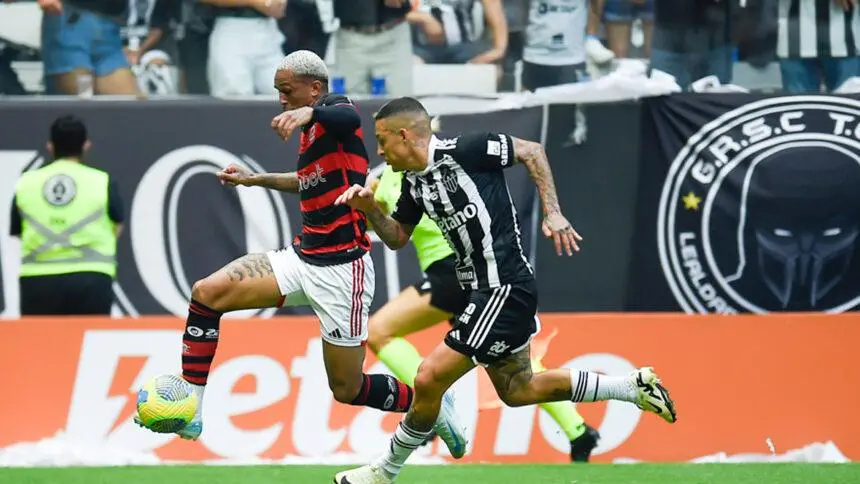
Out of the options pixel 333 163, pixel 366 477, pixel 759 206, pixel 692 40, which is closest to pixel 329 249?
pixel 333 163

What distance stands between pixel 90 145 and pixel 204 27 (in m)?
1.37

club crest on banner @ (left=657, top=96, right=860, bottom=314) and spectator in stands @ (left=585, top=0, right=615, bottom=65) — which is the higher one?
spectator in stands @ (left=585, top=0, right=615, bottom=65)

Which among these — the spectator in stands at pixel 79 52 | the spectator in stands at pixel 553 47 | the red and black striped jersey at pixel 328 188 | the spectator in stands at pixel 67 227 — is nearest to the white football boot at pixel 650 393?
the red and black striped jersey at pixel 328 188

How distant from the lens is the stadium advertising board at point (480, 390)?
395 inches

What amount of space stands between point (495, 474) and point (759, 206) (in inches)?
172

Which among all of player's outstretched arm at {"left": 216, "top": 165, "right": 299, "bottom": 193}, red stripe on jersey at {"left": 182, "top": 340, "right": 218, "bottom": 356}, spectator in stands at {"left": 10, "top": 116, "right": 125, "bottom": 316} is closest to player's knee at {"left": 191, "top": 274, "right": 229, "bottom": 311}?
red stripe on jersey at {"left": 182, "top": 340, "right": 218, "bottom": 356}

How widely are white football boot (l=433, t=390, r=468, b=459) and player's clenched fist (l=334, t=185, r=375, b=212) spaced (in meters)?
1.82

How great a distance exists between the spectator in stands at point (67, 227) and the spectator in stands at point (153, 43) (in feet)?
5.82

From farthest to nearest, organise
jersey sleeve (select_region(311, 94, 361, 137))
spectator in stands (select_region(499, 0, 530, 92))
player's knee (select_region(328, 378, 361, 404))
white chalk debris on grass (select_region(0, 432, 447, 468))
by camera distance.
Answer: spectator in stands (select_region(499, 0, 530, 92)) → white chalk debris on grass (select_region(0, 432, 447, 468)) → player's knee (select_region(328, 378, 361, 404)) → jersey sleeve (select_region(311, 94, 361, 137))

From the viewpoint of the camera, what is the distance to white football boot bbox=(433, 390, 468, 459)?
328 inches

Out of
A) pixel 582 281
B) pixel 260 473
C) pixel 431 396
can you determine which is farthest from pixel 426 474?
pixel 582 281

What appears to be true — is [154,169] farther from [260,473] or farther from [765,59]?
[765,59]

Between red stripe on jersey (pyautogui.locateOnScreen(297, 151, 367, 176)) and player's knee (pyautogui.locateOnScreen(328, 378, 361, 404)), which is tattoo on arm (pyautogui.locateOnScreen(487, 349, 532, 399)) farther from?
red stripe on jersey (pyautogui.locateOnScreen(297, 151, 367, 176))

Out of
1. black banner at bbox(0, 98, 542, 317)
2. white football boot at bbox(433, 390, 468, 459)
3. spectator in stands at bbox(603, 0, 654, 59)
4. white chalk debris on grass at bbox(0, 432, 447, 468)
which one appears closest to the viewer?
white football boot at bbox(433, 390, 468, 459)
